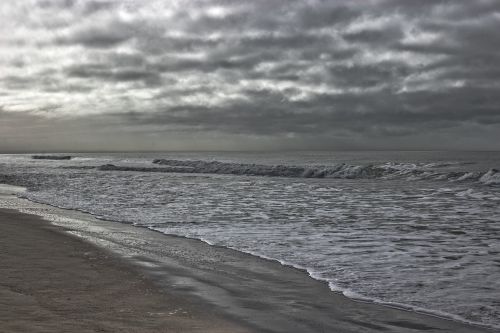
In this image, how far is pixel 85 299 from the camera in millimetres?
4879

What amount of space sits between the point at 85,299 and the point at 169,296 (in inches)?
34.3

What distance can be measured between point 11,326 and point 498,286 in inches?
211

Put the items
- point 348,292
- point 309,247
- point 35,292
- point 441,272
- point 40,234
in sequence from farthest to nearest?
point 40,234, point 309,247, point 441,272, point 348,292, point 35,292

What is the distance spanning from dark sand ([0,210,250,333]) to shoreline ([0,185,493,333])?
11.6 inches

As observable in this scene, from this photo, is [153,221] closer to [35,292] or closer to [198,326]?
[35,292]

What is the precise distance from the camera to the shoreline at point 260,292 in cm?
457

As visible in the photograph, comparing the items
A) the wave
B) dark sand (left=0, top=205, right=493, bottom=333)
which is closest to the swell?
the wave

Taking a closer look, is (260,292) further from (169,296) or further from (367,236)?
(367,236)

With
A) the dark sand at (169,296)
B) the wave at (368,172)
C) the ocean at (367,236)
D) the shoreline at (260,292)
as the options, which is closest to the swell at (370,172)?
the wave at (368,172)

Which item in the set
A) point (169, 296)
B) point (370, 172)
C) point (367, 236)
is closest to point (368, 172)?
point (370, 172)

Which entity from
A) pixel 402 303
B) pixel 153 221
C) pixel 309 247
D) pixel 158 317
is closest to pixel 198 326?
pixel 158 317

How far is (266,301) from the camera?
5.25m

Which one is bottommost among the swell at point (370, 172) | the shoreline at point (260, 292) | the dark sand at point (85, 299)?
the shoreline at point (260, 292)

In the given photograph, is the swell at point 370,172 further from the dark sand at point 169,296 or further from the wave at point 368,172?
the dark sand at point 169,296
